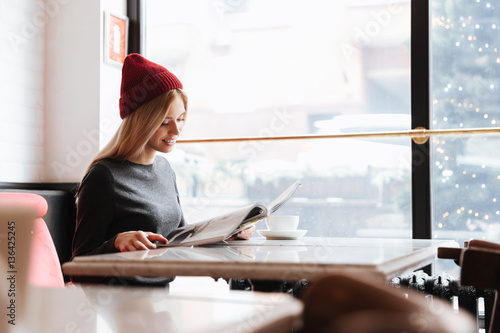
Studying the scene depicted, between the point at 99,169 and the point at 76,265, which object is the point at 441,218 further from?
the point at 76,265

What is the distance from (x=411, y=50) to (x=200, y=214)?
133cm

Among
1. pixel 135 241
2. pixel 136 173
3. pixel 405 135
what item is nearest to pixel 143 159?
pixel 136 173

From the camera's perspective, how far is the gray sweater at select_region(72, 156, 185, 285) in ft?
5.63

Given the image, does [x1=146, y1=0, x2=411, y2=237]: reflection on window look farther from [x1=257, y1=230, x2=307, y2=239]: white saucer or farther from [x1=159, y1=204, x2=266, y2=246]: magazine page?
[x1=159, y1=204, x2=266, y2=246]: magazine page

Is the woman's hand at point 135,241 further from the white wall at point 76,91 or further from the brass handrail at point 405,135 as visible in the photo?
the white wall at point 76,91

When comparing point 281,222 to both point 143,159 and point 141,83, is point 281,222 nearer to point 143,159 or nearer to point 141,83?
point 143,159

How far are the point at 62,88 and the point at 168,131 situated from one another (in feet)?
4.69

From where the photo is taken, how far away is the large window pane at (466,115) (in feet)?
8.36

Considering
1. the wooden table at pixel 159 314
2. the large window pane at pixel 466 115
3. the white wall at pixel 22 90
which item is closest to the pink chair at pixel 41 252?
the white wall at pixel 22 90

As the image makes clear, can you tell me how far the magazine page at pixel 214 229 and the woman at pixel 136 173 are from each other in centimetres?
28

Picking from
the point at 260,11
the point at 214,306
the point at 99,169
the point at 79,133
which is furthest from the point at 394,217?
the point at 214,306

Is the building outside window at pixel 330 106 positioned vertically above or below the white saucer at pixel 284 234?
above

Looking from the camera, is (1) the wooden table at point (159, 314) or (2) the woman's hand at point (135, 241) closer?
(1) the wooden table at point (159, 314)

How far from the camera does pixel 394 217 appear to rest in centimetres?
270
